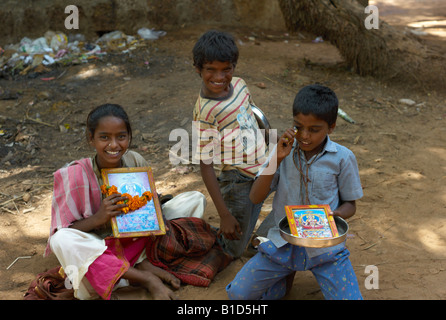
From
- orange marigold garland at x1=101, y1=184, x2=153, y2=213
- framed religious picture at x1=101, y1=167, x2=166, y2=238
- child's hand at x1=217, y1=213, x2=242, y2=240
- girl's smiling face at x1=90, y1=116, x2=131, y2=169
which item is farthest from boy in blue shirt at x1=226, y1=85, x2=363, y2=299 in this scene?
girl's smiling face at x1=90, y1=116, x2=131, y2=169

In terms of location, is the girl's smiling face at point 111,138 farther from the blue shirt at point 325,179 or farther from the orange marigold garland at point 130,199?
the blue shirt at point 325,179

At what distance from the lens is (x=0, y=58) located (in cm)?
740

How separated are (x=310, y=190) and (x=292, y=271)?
0.46 m

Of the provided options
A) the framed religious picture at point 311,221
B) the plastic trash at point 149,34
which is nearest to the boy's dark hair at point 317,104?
the framed religious picture at point 311,221

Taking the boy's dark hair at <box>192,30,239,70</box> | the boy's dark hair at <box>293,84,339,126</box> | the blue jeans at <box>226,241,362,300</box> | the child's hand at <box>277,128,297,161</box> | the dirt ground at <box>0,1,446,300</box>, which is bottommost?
the dirt ground at <box>0,1,446,300</box>

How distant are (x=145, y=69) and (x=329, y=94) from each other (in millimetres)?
4828

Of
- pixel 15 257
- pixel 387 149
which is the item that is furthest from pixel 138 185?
pixel 387 149

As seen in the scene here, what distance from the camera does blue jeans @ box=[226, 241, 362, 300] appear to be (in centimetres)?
244

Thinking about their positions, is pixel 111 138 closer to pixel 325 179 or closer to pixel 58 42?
pixel 325 179

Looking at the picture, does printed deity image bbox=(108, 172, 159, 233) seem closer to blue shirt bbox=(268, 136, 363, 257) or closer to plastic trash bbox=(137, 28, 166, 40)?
blue shirt bbox=(268, 136, 363, 257)

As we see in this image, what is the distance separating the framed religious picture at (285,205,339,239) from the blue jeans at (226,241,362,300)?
0.52 ft

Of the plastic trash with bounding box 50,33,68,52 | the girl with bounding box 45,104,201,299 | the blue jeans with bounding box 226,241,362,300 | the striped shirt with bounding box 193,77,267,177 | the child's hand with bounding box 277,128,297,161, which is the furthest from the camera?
the plastic trash with bounding box 50,33,68,52

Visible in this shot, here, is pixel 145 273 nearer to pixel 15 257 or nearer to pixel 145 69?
pixel 15 257

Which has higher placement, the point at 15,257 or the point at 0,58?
the point at 0,58
